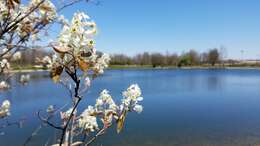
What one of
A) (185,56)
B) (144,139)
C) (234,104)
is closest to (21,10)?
(144,139)

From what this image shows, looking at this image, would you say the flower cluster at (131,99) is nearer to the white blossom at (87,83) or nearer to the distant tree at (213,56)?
the white blossom at (87,83)

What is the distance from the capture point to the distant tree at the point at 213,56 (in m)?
95.1

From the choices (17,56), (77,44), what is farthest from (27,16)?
(17,56)

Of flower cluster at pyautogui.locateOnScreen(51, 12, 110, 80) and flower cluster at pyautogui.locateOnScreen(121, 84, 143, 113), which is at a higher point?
flower cluster at pyautogui.locateOnScreen(51, 12, 110, 80)

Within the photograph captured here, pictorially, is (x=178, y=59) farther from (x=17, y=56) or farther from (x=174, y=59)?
(x=17, y=56)

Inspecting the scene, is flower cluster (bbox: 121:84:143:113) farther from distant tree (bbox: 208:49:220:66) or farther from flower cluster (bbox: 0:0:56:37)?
distant tree (bbox: 208:49:220:66)

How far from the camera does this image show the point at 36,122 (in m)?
11.7

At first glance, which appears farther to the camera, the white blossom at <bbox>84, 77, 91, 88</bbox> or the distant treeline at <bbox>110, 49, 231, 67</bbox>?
the distant treeline at <bbox>110, 49, 231, 67</bbox>

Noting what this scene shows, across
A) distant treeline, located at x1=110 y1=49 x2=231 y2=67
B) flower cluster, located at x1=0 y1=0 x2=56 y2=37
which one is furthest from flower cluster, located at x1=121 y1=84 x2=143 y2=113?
distant treeline, located at x1=110 y1=49 x2=231 y2=67

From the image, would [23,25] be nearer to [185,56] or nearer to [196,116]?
[196,116]

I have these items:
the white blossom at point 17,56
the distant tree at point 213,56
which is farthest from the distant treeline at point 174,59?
the white blossom at point 17,56

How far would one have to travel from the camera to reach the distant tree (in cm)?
9512

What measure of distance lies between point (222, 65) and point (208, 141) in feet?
303

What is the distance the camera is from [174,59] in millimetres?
100875
